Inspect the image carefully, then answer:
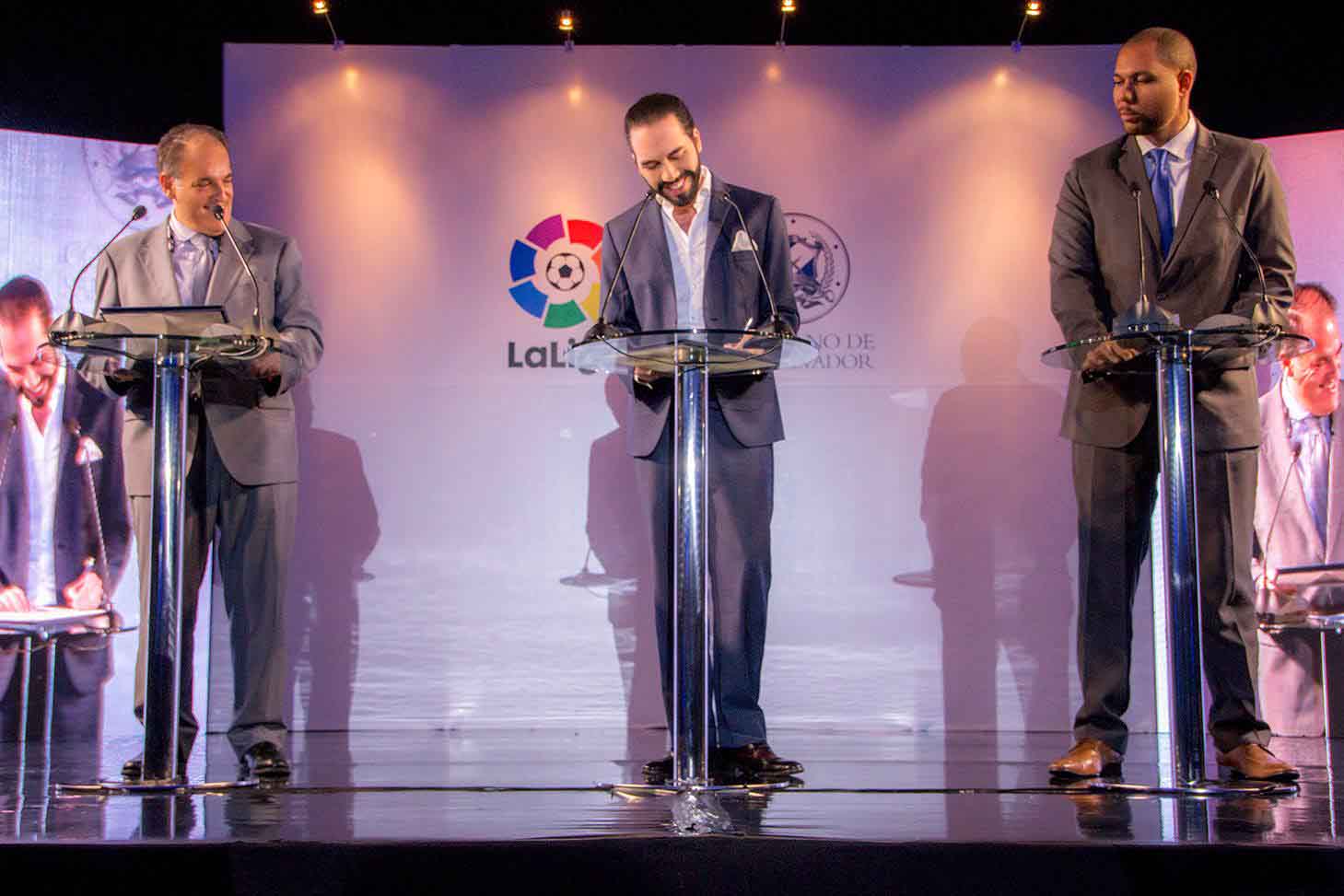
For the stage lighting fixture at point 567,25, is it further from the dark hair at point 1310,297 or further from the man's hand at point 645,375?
the dark hair at point 1310,297

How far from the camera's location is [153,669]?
10.1 feet

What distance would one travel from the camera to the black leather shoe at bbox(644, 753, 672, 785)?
10.5 ft

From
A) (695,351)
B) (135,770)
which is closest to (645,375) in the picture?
(695,351)

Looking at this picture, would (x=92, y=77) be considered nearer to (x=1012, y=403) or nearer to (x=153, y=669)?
(x=153, y=669)

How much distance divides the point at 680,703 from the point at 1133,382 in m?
1.40

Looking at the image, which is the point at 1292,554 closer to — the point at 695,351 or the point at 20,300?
the point at 695,351

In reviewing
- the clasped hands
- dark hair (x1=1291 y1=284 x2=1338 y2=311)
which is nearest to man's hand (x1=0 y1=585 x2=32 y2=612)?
the clasped hands

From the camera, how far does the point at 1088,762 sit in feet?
10.2

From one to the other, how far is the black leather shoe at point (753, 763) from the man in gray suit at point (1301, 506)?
8.02 feet

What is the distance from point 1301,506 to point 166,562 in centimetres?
394

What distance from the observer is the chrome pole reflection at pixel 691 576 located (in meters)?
→ 2.84

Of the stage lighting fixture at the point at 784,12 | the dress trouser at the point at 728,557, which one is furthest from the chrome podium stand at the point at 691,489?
the stage lighting fixture at the point at 784,12

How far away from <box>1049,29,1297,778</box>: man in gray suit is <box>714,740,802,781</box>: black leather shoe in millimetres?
680

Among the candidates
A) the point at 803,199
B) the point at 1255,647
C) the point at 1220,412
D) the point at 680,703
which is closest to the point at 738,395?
the point at 680,703
